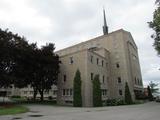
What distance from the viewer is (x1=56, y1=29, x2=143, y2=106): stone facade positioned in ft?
108

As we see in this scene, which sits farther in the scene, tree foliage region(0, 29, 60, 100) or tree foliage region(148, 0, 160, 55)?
tree foliage region(0, 29, 60, 100)

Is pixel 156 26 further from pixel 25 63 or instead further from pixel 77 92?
pixel 25 63

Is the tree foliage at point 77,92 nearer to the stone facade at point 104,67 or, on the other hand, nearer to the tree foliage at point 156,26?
the stone facade at point 104,67

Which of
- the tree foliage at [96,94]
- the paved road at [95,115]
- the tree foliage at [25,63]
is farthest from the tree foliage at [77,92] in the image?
the paved road at [95,115]

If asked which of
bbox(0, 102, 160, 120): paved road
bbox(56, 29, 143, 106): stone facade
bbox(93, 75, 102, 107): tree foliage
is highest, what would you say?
bbox(56, 29, 143, 106): stone facade

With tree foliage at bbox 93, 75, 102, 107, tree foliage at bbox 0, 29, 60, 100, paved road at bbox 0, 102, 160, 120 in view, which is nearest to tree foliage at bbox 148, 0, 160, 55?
paved road at bbox 0, 102, 160, 120

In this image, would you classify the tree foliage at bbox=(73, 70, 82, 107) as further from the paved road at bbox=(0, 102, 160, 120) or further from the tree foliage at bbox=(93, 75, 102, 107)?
the paved road at bbox=(0, 102, 160, 120)

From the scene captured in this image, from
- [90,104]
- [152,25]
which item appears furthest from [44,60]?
[152,25]

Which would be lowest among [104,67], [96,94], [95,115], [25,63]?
[95,115]

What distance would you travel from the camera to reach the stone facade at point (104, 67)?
32.8m

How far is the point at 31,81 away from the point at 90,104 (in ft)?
40.8

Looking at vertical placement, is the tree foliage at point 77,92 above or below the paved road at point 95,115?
above

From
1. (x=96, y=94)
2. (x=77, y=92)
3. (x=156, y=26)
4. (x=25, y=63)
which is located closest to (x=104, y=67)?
(x=96, y=94)

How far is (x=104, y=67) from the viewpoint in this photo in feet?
128
